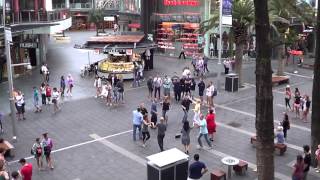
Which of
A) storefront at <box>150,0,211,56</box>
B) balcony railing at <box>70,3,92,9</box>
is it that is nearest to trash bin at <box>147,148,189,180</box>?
storefront at <box>150,0,211,56</box>

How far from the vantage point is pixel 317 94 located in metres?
16.4

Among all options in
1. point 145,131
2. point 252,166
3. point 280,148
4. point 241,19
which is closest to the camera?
A: point 252,166

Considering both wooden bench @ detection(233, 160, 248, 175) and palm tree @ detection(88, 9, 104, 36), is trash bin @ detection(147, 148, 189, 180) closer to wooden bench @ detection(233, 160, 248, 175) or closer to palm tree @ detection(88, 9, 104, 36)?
wooden bench @ detection(233, 160, 248, 175)

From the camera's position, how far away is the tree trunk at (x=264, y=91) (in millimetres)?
10523

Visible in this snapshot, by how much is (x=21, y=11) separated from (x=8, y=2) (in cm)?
118

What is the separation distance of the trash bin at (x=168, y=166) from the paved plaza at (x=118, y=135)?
1969 millimetres

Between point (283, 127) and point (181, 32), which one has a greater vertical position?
point (181, 32)

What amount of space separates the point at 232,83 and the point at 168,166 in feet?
52.8

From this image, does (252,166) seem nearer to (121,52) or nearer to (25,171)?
(25,171)

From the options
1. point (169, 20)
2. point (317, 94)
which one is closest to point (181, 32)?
point (169, 20)

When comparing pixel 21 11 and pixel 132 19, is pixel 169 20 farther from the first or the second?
pixel 21 11

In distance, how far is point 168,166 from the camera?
44.6 feet

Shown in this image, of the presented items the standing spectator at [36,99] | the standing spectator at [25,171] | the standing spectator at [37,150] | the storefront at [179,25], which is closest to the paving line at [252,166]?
the standing spectator at [37,150]

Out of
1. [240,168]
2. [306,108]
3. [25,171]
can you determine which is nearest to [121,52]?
[306,108]
